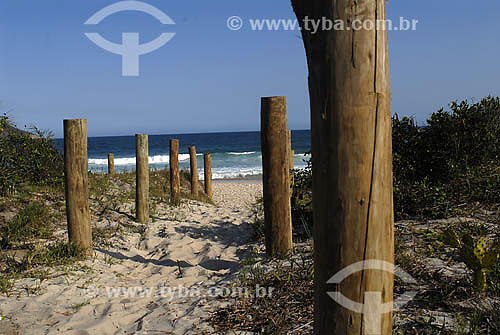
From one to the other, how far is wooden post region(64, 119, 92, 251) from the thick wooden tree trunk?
14.5ft

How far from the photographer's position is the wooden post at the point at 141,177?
303 inches

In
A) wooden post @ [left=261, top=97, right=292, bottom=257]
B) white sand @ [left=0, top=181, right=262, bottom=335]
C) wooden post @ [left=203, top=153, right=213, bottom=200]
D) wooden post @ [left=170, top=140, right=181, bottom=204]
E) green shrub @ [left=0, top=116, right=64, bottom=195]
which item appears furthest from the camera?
wooden post @ [left=203, top=153, right=213, bottom=200]

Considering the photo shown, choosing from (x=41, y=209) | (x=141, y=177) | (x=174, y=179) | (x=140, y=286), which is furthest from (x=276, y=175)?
(x=174, y=179)

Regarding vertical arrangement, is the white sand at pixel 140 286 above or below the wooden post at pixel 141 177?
below

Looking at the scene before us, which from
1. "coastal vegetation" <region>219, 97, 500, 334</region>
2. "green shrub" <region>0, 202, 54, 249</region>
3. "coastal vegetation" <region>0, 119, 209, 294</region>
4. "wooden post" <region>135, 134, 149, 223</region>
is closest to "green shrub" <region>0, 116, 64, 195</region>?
"coastal vegetation" <region>0, 119, 209, 294</region>

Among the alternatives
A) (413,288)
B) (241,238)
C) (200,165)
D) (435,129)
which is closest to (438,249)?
(413,288)

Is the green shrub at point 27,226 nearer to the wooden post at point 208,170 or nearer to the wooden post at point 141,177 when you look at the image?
the wooden post at point 141,177

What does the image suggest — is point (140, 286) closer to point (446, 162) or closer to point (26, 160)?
point (446, 162)

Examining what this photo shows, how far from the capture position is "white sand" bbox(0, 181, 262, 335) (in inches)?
139

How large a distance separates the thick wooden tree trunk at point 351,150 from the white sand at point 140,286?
6.12 feet

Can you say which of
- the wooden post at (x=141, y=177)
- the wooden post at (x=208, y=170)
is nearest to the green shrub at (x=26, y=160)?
the wooden post at (x=141, y=177)

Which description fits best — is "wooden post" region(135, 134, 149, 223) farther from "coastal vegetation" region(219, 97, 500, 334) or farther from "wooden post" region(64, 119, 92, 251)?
"coastal vegetation" region(219, 97, 500, 334)

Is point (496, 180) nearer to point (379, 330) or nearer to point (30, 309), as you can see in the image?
point (379, 330)

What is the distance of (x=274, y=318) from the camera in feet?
10.7
